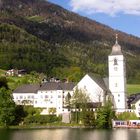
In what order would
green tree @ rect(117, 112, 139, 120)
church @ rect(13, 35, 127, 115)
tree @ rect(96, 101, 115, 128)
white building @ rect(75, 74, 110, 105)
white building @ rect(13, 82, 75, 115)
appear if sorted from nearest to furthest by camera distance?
tree @ rect(96, 101, 115, 128)
green tree @ rect(117, 112, 139, 120)
white building @ rect(75, 74, 110, 105)
church @ rect(13, 35, 127, 115)
white building @ rect(13, 82, 75, 115)

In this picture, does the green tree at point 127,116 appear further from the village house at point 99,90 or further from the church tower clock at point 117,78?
the church tower clock at point 117,78

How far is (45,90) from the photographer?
122938mm

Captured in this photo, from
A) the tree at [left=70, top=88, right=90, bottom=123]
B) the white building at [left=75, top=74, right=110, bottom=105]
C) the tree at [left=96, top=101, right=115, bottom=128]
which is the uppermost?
the white building at [left=75, top=74, right=110, bottom=105]

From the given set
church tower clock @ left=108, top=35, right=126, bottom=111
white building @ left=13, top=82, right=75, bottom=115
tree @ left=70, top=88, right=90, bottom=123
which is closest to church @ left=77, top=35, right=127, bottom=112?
church tower clock @ left=108, top=35, right=126, bottom=111

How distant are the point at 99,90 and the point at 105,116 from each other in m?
14.3

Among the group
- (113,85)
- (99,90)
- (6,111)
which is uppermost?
(113,85)

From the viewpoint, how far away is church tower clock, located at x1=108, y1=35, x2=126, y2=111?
384ft

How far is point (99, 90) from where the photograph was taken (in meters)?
117

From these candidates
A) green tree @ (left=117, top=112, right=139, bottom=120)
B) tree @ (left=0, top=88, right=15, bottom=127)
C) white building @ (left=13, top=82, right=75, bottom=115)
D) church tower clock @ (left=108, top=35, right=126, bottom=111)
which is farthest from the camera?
white building @ (left=13, top=82, right=75, bottom=115)

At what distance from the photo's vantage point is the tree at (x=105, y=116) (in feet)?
337

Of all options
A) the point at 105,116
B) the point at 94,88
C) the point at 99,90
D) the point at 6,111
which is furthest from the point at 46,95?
the point at 105,116

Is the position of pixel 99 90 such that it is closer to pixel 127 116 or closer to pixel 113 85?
pixel 113 85

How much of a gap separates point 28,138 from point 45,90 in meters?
47.9

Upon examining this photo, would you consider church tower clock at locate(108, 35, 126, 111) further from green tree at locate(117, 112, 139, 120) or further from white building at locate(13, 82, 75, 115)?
white building at locate(13, 82, 75, 115)
